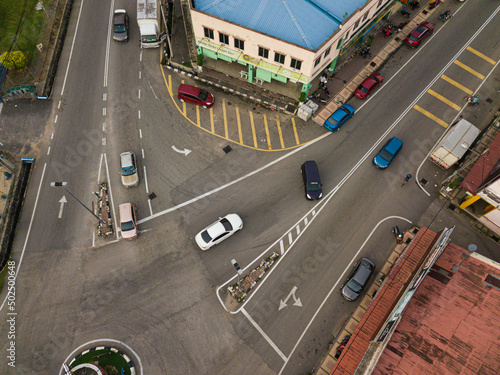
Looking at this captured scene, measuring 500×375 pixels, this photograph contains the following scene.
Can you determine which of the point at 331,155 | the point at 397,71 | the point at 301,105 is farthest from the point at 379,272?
the point at 397,71

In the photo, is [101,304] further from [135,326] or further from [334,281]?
[334,281]

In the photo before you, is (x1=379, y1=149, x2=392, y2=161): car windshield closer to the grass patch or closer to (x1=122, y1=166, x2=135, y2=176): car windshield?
(x1=122, y1=166, x2=135, y2=176): car windshield

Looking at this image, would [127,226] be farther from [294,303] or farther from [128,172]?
[294,303]

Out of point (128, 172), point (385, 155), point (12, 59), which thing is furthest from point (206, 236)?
point (12, 59)

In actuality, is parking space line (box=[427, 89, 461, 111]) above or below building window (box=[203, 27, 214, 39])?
below

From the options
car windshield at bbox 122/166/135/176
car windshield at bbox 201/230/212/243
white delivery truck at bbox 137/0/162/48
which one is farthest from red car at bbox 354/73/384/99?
car windshield at bbox 122/166/135/176
